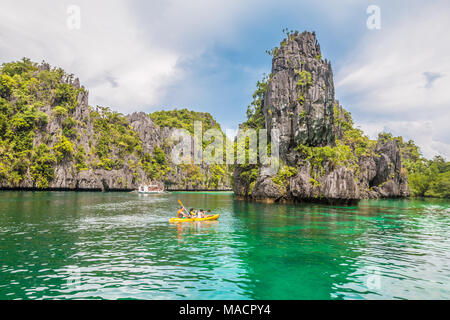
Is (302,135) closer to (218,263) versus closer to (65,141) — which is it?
(218,263)

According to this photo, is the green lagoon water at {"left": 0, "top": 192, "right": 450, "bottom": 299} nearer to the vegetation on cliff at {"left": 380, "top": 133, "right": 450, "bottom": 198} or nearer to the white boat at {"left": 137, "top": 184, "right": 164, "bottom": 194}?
the white boat at {"left": 137, "top": 184, "right": 164, "bottom": 194}

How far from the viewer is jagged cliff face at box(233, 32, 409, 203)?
4581cm

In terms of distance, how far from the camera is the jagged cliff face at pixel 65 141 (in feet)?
235

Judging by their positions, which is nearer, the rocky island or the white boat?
the rocky island

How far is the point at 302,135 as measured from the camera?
4988 cm

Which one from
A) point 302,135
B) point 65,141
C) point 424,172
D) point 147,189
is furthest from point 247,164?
point 424,172

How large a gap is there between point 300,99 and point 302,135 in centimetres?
686

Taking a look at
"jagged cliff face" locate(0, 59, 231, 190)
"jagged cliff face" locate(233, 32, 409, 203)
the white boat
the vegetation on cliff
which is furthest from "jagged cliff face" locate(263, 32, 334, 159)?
"jagged cliff face" locate(0, 59, 231, 190)

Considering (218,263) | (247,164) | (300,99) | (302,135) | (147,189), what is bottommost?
(218,263)

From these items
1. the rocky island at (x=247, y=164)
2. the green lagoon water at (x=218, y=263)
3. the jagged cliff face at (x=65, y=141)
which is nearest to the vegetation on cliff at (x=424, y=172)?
the rocky island at (x=247, y=164)

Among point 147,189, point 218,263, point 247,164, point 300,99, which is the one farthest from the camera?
point 147,189

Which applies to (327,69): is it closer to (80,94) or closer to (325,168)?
(325,168)

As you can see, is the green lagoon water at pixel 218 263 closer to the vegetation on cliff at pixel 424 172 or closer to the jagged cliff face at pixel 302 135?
the jagged cliff face at pixel 302 135

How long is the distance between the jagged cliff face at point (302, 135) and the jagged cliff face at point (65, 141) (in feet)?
167
